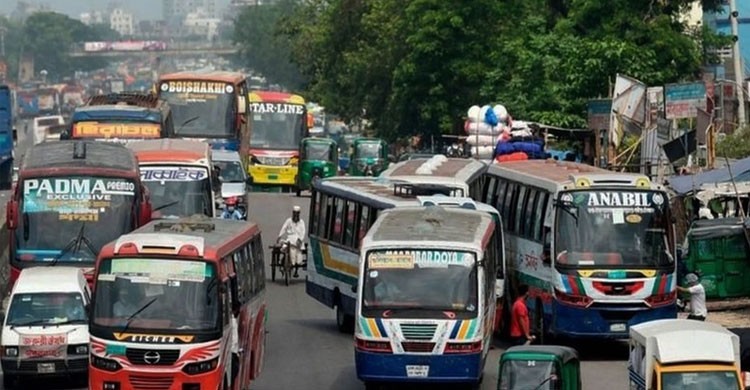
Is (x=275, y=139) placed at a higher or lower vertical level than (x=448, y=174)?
lower

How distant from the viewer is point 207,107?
162 ft

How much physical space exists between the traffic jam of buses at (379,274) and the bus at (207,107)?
25.1ft

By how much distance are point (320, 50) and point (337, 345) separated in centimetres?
5956

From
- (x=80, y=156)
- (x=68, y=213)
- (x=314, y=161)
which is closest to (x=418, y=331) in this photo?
(x=68, y=213)

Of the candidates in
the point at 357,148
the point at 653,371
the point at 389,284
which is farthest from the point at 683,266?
the point at 357,148

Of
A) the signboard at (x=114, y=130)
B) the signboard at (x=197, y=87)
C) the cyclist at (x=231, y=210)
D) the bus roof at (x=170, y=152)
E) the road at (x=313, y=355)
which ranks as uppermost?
the signboard at (x=197, y=87)

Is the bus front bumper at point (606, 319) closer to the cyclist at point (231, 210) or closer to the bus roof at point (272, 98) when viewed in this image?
the cyclist at point (231, 210)

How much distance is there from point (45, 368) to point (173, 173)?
28.3ft

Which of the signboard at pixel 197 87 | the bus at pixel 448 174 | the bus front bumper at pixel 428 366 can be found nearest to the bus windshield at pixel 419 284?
the bus front bumper at pixel 428 366

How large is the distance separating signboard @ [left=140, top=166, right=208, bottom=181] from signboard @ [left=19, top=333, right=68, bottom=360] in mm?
8279

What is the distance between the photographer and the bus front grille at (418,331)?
78.8 feet

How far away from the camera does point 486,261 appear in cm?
2534

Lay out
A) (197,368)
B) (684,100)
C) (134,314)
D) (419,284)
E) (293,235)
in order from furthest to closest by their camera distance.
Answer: (684,100) → (293,235) → (419,284) → (134,314) → (197,368)

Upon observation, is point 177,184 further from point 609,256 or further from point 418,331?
point 418,331
